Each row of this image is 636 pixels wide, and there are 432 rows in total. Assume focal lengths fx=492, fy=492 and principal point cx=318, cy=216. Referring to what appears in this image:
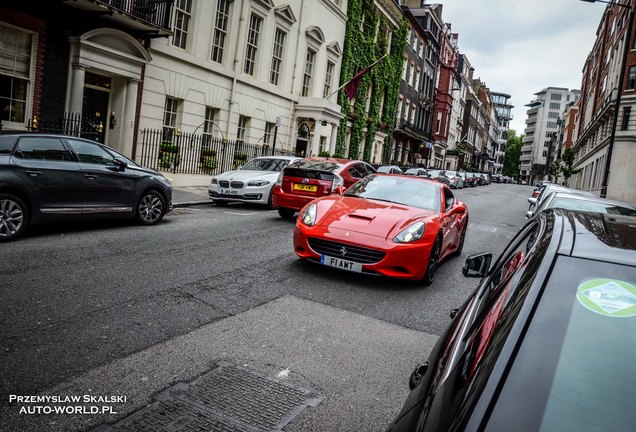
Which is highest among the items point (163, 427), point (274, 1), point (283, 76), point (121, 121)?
point (274, 1)

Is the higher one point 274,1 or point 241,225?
point 274,1

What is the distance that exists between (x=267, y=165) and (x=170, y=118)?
19.5ft

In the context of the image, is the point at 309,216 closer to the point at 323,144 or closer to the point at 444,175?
the point at 323,144

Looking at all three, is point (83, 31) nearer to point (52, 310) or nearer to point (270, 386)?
point (52, 310)

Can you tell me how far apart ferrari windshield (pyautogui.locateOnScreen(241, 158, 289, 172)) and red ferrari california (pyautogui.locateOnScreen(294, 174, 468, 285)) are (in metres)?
6.90

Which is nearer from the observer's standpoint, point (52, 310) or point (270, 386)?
point (270, 386)

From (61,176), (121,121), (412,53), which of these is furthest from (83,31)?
(412,53)

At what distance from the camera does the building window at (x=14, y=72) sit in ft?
40.6

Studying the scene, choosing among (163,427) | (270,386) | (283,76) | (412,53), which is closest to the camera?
(163,427)

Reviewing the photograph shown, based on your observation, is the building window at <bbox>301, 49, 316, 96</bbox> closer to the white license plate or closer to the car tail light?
the car tail light

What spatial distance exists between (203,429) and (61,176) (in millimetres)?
6255

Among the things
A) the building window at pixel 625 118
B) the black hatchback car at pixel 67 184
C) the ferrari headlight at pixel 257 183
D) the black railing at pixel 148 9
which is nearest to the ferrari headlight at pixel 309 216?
the black hatchback car at pixel 67 184

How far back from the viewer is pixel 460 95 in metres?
80.5

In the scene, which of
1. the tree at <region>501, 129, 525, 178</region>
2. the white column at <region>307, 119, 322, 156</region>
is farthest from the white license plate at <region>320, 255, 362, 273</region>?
the tree at <region>501, 129, 525, 178</region>
